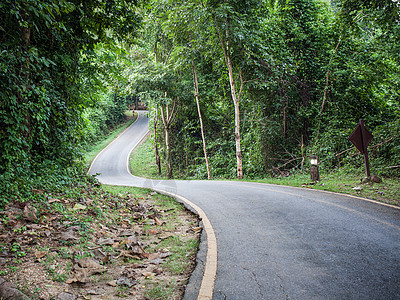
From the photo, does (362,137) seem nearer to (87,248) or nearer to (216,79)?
(87,248)

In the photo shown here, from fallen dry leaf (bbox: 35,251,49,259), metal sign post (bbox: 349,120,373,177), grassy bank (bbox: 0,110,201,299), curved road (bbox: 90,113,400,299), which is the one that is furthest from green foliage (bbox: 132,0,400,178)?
fallen dry leaf (bbox: 35,251,49,259)

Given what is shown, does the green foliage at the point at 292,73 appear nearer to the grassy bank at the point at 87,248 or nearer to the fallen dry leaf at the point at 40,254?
the grassy bank at the point at 87,248

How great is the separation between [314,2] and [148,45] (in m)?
12.4

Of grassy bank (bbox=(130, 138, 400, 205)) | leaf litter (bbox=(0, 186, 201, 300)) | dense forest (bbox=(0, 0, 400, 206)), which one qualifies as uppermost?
dense forest (bbox=(0, 0, 400, 206))

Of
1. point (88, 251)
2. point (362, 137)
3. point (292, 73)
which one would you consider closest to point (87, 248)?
point (88, 251)

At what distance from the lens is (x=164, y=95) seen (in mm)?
19625

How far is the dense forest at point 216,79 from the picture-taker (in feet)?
18.2

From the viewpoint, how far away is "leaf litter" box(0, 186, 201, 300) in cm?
295

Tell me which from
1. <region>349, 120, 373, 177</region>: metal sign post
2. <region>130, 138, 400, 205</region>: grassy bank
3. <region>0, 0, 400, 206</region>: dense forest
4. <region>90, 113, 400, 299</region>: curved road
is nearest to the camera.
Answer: <region>90, 113, 400, 299</region>: curved road

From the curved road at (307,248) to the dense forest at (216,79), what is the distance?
4.05 m

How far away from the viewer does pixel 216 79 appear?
21719 mm

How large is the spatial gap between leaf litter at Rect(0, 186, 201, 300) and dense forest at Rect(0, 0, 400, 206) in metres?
0.82

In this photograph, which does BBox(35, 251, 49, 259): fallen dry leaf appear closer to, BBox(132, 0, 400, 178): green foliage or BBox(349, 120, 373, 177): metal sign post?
BBox(349, 120, 373, 177): metal sign post

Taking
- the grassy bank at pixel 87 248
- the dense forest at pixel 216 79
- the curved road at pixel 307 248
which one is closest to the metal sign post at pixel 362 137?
the curved road at pixel 307 248
